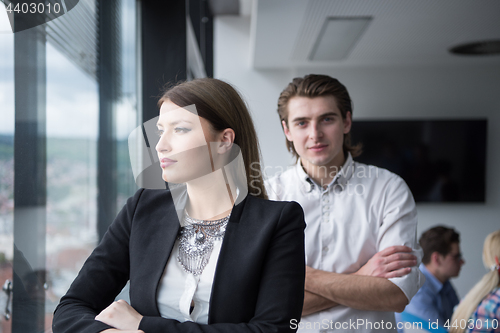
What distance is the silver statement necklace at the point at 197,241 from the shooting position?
0.96 metres

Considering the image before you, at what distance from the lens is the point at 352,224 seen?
56.2 inches

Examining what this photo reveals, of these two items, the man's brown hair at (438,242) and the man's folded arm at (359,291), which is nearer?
the man's folded arm at (359,291)

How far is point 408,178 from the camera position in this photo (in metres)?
4.48

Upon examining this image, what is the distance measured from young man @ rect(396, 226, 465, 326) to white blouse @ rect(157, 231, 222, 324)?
1958 millimetres

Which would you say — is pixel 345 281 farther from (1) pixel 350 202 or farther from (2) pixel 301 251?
(2) pixel 301 251

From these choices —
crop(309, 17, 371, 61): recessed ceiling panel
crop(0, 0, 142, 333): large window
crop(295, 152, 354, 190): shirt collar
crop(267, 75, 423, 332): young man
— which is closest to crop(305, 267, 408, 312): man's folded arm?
crop(267, 75, 423, 332): young man

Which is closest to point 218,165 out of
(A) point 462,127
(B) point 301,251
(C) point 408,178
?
(B) point 301,251

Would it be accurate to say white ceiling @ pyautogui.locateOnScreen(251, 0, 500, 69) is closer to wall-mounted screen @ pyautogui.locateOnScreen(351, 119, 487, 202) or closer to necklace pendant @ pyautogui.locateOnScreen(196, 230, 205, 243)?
wall-mounted screen @ pyautogui.locateOnScreen(351, 119, 487, 202)

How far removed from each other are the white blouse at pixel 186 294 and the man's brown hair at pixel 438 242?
7.30 feet

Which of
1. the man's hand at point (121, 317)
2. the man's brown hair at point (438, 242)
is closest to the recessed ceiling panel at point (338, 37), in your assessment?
the man's brown hair at point (438, 242)

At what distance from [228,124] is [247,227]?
0.25 m

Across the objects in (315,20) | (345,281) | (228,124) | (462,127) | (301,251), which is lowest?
(345,281)

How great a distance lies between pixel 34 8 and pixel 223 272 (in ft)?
2.73

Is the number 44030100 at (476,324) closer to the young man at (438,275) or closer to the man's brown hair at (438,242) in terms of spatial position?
the young man at (438,275)
